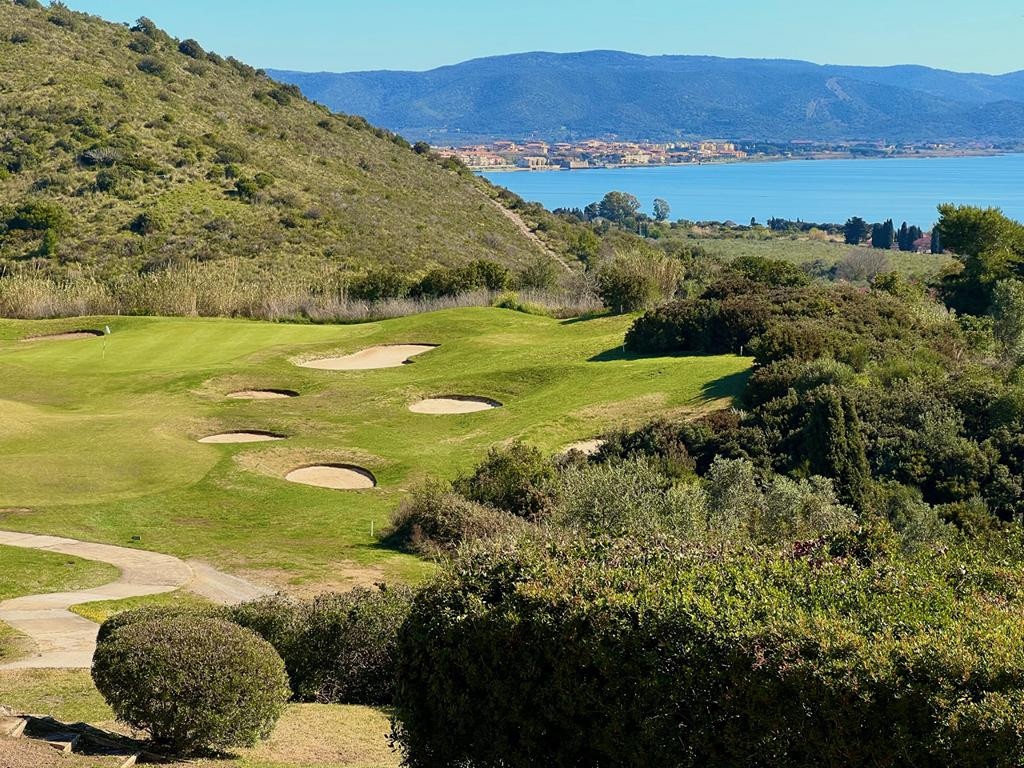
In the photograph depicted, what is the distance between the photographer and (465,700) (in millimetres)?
9469

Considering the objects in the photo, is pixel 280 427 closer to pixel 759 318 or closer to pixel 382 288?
pixel 759 318

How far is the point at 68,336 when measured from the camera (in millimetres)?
47000

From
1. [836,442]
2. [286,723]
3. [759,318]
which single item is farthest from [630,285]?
[286,723]

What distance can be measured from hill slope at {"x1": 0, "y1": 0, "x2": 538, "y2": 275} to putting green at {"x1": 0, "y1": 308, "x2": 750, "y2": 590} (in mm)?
21218

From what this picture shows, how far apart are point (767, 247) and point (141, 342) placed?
83.6m

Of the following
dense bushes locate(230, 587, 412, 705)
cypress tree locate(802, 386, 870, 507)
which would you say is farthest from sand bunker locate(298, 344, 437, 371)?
dense bushes locate(230, 587, 412, 705)

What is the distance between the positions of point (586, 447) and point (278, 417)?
29.5 ft

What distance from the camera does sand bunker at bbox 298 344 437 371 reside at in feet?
135

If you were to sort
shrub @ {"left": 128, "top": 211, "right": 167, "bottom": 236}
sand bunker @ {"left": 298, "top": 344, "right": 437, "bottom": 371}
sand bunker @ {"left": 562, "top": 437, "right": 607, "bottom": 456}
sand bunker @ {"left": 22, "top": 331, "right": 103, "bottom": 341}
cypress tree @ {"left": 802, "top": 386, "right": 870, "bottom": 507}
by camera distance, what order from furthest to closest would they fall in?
1. shrub @ {"left": 128, "top": 211, "right": 167, "bottom": 236}
2. sand bunker @ {"left": 22, "top": 331, "right": 103, "bottom": 341}
3. sand bunker @ {"left": 298, "top": 344, "right": 437, "bottom": 371}
4. sand bunker @ {"left": 562, "top": 437, "right": 607, "bottom": 456}
5. cypress tree @ {"left": 802, "top": 386, "right": 870, "bottom": 507}

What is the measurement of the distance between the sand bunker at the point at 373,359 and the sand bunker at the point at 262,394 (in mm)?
2611

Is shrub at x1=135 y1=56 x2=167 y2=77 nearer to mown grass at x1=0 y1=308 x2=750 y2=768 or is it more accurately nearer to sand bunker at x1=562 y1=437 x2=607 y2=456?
mown grass at x1=0 y1=308 x2=750 y2=768

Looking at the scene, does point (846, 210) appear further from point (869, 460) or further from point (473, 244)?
point (869, 460)

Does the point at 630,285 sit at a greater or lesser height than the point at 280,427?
greater

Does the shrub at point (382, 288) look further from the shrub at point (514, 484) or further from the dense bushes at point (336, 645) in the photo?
the dense bushes at point (336, 645)
